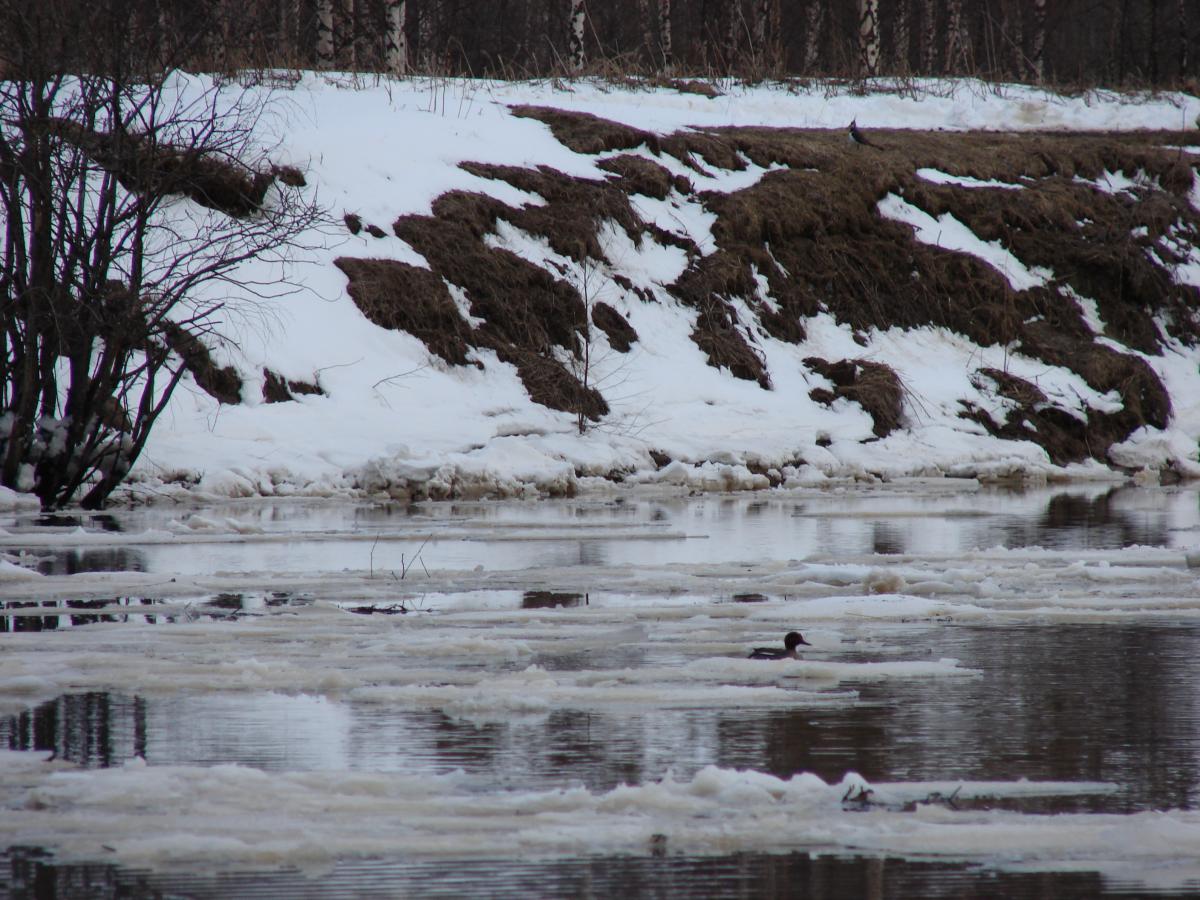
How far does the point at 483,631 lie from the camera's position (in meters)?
6.85

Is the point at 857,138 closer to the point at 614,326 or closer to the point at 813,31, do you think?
the point at 614,326

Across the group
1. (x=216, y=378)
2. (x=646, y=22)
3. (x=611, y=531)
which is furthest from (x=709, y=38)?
(x=611, y=531)

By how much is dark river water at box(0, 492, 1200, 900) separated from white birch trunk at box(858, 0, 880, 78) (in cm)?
2986

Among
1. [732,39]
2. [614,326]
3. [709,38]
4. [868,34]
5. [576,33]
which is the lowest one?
[614,326]

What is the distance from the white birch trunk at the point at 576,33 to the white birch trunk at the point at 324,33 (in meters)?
4.88

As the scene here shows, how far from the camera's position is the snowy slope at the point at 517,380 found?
16203 mm

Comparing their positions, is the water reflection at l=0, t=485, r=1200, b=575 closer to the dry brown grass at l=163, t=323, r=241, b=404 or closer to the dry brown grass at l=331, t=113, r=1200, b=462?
the dry brown grass at l=163, t=323, r=241, b=404

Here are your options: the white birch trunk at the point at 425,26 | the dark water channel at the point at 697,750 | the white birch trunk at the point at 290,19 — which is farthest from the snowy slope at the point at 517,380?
the white birch trunk at the point at 425,26

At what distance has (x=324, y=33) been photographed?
2847 centimetres

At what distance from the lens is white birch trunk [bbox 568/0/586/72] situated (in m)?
30.6

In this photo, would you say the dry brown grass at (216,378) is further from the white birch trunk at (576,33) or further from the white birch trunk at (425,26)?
the white birch trunk at (425,26)

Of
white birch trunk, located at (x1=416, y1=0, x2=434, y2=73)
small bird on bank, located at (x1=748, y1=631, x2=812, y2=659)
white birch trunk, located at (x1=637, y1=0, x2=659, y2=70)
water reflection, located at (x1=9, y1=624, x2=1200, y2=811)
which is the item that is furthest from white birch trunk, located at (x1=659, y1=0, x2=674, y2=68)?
water reflection, located at (x1=9, y1=624, x2=1200, y2=811)

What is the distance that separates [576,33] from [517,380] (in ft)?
45.1

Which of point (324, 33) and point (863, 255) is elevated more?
point (324, 33)
